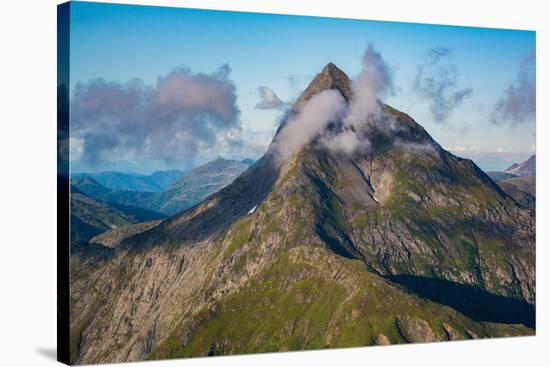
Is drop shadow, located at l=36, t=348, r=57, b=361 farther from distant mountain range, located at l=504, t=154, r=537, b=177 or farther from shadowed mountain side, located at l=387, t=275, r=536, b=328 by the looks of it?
shadowed mountain side, located at l=387, t=275, r=536, b=328

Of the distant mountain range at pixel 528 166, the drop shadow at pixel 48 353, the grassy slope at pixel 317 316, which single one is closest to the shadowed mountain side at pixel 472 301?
the grassy slope at pixel 317 316

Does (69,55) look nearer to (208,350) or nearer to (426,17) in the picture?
(426,17)

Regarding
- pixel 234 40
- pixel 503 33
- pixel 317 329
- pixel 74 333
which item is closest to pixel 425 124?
pixel 503 33

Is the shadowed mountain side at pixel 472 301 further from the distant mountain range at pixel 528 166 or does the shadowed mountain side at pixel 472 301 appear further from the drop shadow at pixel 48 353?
the drop shadow at pixel 48 353

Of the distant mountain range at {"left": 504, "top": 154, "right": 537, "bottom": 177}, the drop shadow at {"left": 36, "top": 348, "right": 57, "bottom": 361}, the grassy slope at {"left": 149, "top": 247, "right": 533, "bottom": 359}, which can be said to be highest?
the distant mountain range at {"left": 504, "top": 154, "right": 537, "bottom": 177}

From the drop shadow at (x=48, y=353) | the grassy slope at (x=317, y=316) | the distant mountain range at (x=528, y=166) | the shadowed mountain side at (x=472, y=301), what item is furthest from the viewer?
the shadowed mountain side at (x=472, y=301)

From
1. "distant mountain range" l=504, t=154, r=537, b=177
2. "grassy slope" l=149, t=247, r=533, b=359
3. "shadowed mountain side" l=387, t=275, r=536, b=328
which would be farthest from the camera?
"shadowed mountain side" l=387, t=275, r=536, b=328

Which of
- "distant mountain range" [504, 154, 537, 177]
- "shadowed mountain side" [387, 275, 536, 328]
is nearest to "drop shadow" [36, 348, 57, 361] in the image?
"distant mountain range" [504, 154, 537, 177]

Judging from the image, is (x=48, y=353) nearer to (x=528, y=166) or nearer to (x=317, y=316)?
(x=528, y=166)
